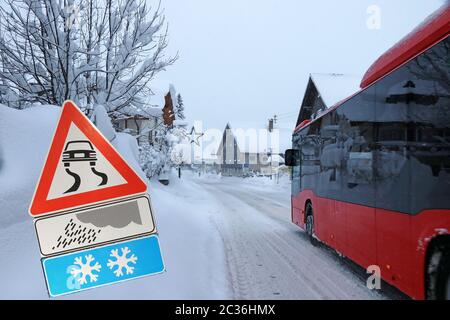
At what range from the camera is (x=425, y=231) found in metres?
3.06

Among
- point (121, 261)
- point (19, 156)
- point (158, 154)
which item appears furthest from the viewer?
point (158, 154)

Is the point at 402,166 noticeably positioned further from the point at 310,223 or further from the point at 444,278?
the point at 310,223

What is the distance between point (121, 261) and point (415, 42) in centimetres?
349

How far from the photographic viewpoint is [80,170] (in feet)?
7.72

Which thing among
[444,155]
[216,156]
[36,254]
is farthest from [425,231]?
[216,156]

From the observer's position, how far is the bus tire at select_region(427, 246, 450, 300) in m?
2.86

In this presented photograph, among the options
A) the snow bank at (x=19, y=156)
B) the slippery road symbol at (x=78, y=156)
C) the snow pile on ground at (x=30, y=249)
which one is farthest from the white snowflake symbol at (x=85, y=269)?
the snow bank at (x=19, y=156)

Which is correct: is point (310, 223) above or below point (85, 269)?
below

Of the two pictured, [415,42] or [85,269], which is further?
[415,42]

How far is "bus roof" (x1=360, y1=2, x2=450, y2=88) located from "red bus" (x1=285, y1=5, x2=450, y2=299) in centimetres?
1

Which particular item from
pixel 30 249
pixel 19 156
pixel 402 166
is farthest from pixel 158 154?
pixel 402 166

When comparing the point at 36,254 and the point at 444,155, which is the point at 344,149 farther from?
the point at 36,254

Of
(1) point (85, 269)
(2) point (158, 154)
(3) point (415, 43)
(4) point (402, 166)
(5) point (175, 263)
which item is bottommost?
(5) point (175, 263)

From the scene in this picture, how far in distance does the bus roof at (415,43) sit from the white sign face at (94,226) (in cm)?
302
